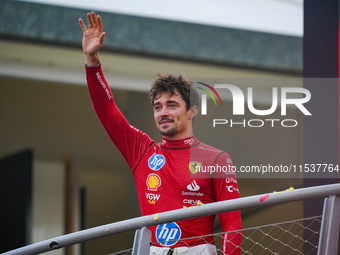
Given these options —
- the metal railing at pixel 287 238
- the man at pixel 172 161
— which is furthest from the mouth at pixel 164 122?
the metal railing at pixel 287 238

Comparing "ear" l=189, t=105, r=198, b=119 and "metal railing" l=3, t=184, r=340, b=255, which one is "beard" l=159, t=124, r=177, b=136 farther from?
"metal railing" l=3, t=184, r=340, b=255

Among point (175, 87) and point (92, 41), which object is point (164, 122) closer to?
point (175, 87)

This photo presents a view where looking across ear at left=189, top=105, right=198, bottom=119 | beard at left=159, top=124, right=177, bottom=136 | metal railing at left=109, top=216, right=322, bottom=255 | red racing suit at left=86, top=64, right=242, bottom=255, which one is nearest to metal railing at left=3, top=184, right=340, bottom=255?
red racing suit at left=86, top=64, right=242, bottom=255

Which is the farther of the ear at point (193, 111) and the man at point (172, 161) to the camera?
the ear at point (193, 111)

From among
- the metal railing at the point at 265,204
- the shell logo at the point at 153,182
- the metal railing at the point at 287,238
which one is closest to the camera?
the metal railing at the point at 265,204

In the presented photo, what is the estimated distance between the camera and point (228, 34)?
532cm

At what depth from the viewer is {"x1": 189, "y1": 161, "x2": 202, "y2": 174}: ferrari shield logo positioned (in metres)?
2.58

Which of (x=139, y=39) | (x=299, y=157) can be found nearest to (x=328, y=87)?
(x=299, y=157)

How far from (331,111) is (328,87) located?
128 mm

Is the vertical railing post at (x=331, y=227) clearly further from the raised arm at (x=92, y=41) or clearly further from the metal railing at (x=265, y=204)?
the raised arm at (x=92, y=41)

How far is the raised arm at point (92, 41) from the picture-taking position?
271 centimetres

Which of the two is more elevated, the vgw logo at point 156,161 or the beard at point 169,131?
the beard at point 169,131

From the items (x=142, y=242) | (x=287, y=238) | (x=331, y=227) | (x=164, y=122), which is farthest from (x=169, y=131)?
(x=287, y=238)

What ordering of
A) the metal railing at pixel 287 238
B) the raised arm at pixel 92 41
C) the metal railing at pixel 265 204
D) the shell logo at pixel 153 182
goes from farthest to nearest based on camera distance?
the metal railing at pixel 287 238, the raised arm at pixel 92 41, the shell logo at pixel 153 182, the metal railing at pixel 265 204
